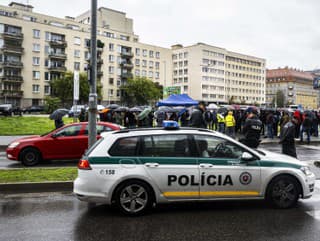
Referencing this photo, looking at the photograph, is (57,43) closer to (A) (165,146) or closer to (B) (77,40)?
(B) (77,40)

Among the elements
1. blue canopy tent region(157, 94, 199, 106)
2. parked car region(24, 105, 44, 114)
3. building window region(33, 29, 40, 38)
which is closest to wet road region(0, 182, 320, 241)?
blue canopy tent region(157, 94, 199, 106)

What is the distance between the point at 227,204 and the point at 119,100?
7280cm

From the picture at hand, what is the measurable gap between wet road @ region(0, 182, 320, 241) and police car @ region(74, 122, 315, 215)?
29 cm

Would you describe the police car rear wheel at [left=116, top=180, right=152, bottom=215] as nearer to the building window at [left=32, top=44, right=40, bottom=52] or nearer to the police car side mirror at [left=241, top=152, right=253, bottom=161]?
the police car side mirror at [left=241, top=152, right=253, bottom=161]

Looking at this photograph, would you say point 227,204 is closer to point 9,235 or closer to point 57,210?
point 57,210

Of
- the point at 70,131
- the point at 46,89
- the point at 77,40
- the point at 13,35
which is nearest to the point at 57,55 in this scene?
the point at 77,40

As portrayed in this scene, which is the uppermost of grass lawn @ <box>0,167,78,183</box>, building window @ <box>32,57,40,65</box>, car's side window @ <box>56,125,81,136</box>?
building window @ <box>32,57,40,65</box>

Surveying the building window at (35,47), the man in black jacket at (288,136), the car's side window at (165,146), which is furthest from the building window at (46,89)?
the car's side window at (165,146)

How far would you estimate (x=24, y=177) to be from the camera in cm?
796

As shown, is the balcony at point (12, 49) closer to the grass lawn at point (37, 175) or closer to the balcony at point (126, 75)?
the balcony at point (126, 75)

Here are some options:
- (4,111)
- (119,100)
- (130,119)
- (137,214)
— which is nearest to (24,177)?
(137,214)

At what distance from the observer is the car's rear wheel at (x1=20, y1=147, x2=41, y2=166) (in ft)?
34.6

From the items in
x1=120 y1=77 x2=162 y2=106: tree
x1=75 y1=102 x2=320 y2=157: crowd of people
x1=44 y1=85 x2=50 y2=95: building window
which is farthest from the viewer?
x1=120 y1=77 x2=162 y2=106: tree

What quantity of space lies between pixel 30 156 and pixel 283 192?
814 centimetres
